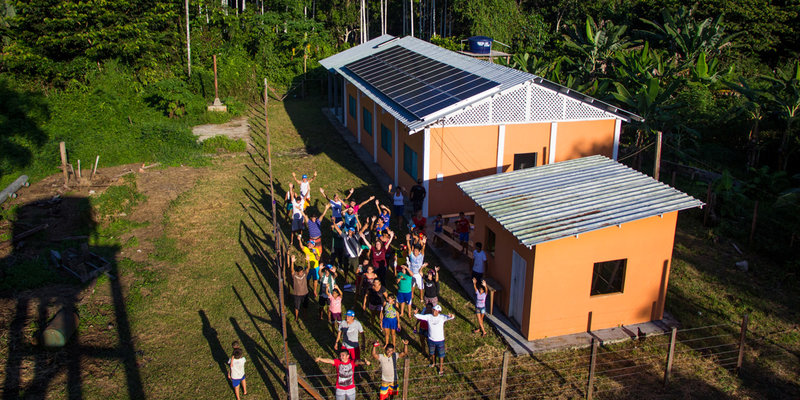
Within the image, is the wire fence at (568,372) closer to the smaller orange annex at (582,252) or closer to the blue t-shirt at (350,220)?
the smaller orange annex at (582,252)

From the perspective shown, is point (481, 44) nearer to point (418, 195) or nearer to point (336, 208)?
point (418, 195)

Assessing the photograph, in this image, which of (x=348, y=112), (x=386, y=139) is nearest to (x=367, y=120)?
(x=386, y=139)

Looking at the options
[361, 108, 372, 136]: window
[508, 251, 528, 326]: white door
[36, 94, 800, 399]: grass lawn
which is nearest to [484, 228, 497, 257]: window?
[36, 94, 800, 399]: grass lawn

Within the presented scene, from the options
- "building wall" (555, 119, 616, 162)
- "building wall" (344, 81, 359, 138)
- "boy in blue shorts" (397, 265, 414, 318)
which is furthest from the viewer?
"building wall" (344, 81, 359, 138)

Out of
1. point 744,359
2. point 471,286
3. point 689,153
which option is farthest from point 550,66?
point 744,359

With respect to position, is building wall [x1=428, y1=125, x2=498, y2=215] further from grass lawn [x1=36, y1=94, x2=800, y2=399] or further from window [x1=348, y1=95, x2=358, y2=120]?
window [x1=348, y1=95, x2=358, y2=120]

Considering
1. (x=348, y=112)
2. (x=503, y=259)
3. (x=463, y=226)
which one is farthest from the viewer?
(x=348, y=112)

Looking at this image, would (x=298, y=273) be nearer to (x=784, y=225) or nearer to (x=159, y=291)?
(x=159, y=291)
